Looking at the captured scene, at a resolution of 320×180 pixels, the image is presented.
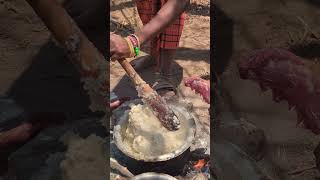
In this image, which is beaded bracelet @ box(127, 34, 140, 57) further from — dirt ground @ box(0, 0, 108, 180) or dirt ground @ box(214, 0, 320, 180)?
dirt ground @ box(214, 0, 320, 180)

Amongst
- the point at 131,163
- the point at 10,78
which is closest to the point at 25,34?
the point at 10,78

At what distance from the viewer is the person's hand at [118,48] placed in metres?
3.27

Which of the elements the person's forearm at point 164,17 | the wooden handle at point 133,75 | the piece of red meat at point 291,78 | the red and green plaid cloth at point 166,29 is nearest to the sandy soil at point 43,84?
the wooden handle at point 133,75

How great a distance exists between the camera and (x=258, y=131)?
356 cm

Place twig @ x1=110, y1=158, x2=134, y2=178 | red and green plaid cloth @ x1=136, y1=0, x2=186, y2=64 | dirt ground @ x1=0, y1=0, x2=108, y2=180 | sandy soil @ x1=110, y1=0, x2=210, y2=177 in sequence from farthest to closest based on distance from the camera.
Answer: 1. sandy soil @ x1=110, y1=0, x2=210, y2=177
2. red and green plaid cloth @ x1=136, y1=0, x2=186, y2=64
3. twig @ x1=110, y1=158, x2=134, y2=178
4. dirt ground @ x1=0, y1=0, x2=108, y2=180

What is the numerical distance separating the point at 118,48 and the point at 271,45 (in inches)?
87.2

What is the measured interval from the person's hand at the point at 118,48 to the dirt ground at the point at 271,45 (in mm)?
1319

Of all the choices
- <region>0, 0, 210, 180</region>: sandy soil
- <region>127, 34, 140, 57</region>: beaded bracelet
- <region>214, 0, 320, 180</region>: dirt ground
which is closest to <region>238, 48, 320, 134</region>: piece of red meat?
<region>214, 0, 320, 180</region>: dirt ground

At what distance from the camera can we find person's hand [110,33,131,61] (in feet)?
10.7

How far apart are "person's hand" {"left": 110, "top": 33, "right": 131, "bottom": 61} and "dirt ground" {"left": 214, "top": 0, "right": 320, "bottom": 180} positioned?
4.33ft

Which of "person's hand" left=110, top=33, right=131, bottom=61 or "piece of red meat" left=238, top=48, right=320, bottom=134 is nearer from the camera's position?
"piece of red meat" left=238, top=48, right=320, bottom=134

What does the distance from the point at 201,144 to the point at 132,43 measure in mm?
1081

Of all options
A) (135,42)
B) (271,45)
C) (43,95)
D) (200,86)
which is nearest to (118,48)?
(135,42)

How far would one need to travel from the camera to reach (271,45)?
487 centimetres
